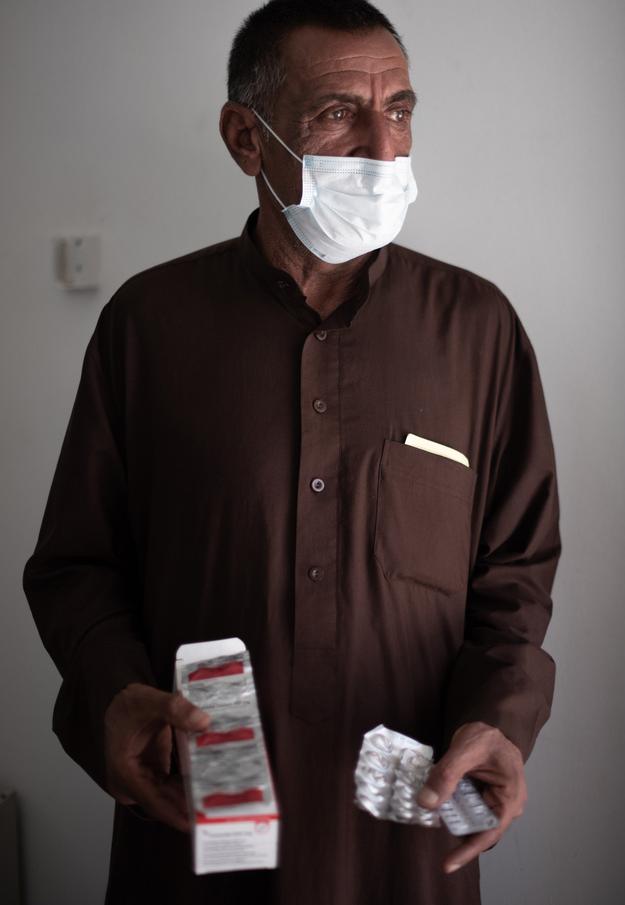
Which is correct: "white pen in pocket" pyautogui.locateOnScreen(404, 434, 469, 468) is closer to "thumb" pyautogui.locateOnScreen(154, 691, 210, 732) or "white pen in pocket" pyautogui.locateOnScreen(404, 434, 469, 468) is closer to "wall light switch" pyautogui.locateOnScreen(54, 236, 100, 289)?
"thumb" pyautogui.locateOnScreen(154, 691, 210, 732)

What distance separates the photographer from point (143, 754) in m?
1.14

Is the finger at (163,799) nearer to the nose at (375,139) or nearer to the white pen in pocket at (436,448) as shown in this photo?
the white pen in pocket at (436,448)

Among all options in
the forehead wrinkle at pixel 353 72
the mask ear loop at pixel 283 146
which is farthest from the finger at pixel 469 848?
the forehead wrinkle at pixel 353 72

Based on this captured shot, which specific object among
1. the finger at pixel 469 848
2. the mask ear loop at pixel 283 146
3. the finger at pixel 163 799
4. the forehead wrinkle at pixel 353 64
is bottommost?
the finger at pixel 469 848

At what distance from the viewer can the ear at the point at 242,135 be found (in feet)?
4.45

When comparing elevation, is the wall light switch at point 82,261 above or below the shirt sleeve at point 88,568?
above

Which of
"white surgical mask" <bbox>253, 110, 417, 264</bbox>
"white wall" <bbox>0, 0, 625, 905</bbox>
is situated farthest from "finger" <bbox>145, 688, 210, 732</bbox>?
"white wall" <bbox>0, 0, 625, 905</bbox>

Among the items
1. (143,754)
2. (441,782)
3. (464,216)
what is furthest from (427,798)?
(464,216)

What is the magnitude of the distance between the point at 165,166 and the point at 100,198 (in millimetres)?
145

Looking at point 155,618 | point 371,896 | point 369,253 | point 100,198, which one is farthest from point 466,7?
point 371,896

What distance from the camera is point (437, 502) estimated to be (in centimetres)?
127

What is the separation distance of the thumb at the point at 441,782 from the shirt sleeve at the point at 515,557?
0.16m

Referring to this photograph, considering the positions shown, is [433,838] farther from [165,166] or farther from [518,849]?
[165,166]

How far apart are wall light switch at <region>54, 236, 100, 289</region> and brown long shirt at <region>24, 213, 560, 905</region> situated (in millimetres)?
484
